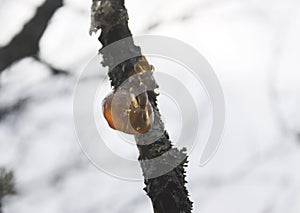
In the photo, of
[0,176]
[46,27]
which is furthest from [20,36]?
[0,176]

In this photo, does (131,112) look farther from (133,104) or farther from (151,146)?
(151,146)

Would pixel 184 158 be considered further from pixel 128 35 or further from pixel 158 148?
pixel 128 35

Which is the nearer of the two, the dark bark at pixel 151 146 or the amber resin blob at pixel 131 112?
the dark bark at pixel 151 146

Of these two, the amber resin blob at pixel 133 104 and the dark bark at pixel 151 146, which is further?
the amber resin blob at pixel 133 104

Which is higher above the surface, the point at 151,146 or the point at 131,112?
the point at 131,112

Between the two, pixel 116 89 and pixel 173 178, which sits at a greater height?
pixel 116 89

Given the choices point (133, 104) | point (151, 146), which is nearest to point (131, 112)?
point (133, 104)

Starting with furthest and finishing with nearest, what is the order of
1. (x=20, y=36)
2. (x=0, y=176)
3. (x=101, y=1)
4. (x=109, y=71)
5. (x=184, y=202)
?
(x=20, y=36) < (x=184, y=202) < (x=109, y=71) < (x=101, y=1) < (x=0, y=176)

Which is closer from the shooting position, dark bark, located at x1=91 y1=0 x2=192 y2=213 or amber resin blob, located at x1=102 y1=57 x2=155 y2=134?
dark bark, located at x1=91 y1=0 x2=192 y2=213
